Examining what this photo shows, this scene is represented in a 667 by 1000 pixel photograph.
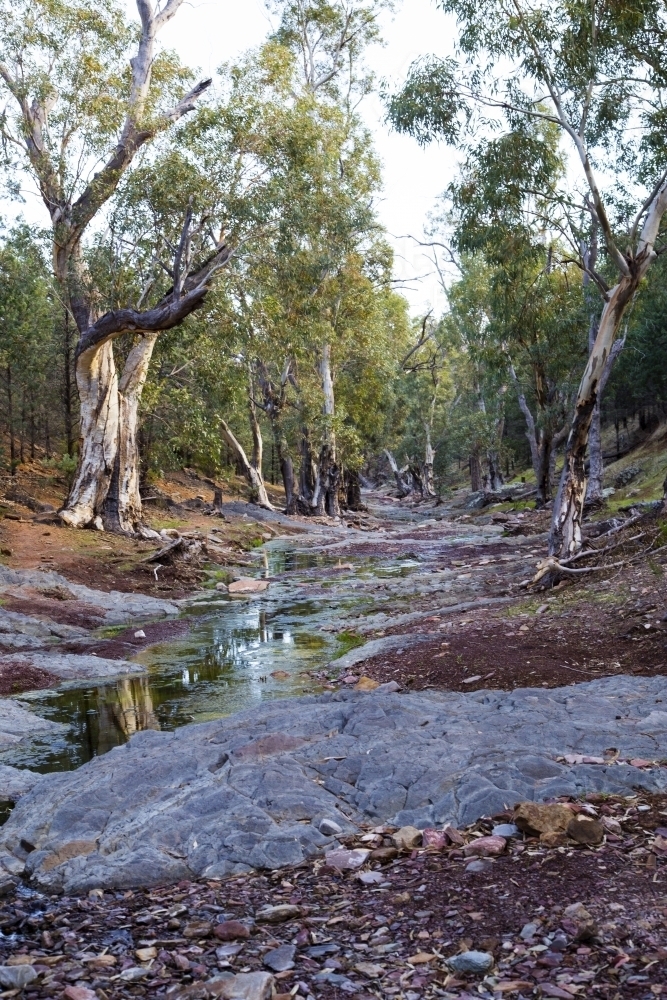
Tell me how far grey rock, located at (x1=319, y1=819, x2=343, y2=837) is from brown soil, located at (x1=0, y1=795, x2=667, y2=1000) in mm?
328

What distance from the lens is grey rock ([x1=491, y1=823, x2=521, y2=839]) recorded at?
16.1 ft

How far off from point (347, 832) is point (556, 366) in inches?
969

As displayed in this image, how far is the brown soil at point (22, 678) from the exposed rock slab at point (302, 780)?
3944mm

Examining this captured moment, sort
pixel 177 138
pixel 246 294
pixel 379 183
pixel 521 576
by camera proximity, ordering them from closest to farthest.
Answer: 1. pixel 521 576
2. pixel 177 138
3. pixel 246 294
4. pixel 379 183

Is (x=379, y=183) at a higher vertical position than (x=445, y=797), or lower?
higher

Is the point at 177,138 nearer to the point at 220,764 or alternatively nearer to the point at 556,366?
the point at 556,366

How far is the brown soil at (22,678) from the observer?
1088 cm

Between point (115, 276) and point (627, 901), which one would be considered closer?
point (627, 901)

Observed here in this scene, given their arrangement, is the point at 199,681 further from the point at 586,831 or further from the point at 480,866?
the point at 586,831

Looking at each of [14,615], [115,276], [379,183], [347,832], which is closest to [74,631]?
[14,615]

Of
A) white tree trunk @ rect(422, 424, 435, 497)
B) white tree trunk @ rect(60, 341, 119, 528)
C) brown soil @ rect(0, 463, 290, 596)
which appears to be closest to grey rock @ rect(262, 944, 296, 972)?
brown soil @ rect(0, 463, 290, 596)

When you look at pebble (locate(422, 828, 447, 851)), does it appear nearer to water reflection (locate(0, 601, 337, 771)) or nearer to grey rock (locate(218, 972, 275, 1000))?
grey rock (locate(218, 972, 275, 1000))

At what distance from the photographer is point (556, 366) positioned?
2792 cm

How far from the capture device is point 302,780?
5.98 m
